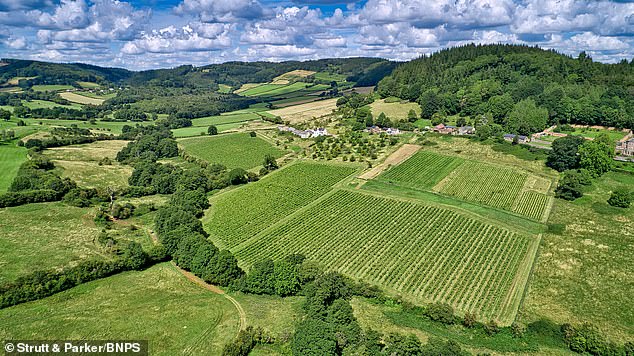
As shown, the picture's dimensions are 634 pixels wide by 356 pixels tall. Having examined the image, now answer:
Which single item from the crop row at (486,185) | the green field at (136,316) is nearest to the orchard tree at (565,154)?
the crop row at (486,185)

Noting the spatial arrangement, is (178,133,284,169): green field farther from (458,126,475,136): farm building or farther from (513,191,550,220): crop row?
(513,191,550,220): crop row

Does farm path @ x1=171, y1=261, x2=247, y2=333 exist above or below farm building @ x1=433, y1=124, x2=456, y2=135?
below

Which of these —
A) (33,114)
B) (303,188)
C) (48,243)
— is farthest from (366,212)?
(33,114)

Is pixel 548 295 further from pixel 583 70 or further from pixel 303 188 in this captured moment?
pixel 583 70

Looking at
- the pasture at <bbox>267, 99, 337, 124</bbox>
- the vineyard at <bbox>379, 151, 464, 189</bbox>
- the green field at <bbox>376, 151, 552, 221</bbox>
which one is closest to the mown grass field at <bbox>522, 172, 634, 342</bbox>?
the green field at <bbox>376, 151, 552, 221</bbox>

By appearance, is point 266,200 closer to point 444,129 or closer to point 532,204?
point 532,204

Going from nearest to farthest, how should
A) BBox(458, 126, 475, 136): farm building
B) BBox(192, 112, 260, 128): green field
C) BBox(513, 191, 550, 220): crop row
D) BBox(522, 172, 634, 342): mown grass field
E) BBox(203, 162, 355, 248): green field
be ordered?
BBox(522, 172, 634, 342): mown grass field < BBox(203, 162, 355, 248): green field < BBox(513, 191, 550, 220): crop row < BBox(458, 126, 475, 136): farm building < BBox(192, 112, 260, 128): green field

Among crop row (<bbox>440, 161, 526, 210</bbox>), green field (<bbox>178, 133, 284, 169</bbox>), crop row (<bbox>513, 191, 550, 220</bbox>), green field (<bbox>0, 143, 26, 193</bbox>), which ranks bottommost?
crop row (<bbox>513, 191, 550, 220</bbox>)

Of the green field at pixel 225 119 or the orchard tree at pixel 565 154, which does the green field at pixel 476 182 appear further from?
the green field at pixel 225 119
